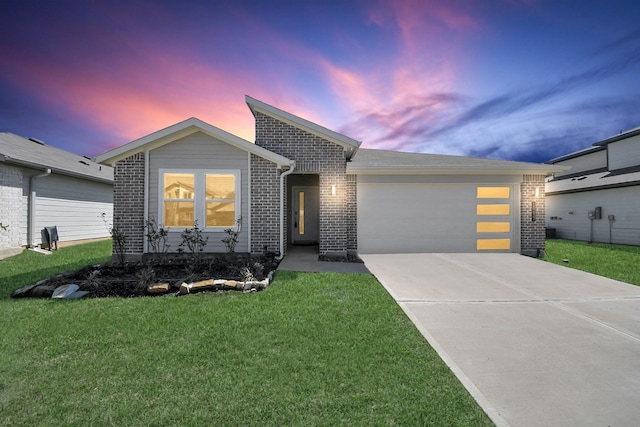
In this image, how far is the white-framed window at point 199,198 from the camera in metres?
8.35

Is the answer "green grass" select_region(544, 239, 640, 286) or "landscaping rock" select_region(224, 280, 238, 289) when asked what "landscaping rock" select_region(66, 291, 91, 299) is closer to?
"landscaping rock" select_region(224, 280, 238, 289)

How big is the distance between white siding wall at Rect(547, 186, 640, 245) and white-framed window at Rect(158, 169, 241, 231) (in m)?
16.9

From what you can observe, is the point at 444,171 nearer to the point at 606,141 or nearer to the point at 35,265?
the point at 35,265

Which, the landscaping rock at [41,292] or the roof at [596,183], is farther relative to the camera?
the roof at [596,183]

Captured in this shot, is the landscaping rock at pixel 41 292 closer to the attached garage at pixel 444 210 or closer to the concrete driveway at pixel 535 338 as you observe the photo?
the concrete driveway at pixel 535 338

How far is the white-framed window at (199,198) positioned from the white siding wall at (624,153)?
2069 centimetres

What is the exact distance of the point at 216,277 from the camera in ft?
20.1

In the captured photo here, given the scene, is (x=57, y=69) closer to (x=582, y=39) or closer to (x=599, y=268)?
(x=599, y=268)

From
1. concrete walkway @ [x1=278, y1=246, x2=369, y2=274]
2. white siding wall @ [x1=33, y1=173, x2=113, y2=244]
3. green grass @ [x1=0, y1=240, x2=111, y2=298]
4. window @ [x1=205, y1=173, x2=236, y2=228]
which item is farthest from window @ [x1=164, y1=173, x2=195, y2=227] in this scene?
white siding wall @ [x1=33, y1=173, x2=113, y2=244]

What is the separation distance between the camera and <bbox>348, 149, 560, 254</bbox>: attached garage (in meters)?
9.81

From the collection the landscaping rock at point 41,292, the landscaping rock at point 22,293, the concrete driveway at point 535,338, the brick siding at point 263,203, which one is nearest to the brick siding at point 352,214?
the brick siding at point 263,203

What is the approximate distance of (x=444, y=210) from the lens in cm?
992

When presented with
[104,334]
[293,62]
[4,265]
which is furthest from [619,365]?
[4,265]

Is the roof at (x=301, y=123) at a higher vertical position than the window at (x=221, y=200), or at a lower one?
higher
